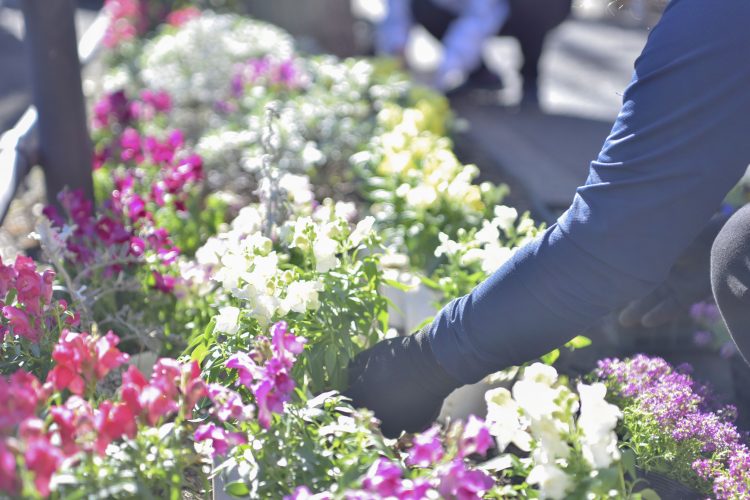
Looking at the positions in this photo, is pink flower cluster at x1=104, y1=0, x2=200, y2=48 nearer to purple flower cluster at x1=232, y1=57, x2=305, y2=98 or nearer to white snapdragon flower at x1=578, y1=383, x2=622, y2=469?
purple flower cluster at x1=232, y1=57, x2=305, y2=98

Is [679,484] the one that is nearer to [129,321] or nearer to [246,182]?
[129,321]

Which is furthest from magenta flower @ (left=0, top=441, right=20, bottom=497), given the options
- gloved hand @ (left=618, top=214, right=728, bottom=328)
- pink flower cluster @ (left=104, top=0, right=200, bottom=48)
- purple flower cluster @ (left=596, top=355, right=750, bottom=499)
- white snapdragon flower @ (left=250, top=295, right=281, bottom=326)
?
pink flower cluster @ (left=104, top=0, right=200, bottom=48)

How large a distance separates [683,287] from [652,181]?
3.07 ft

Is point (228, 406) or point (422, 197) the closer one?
point (228, 406)

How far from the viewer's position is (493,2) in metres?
6.65

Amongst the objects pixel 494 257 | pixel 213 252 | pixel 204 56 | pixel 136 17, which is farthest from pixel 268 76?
pixel 136 17

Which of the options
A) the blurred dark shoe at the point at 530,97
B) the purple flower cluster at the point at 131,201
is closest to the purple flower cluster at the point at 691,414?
the purple flower cluster at the point at 131,201

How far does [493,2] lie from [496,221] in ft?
14.4

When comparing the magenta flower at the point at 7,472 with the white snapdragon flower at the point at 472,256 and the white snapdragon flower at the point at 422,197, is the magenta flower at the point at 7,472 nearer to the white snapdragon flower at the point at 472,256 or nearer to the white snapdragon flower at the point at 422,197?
the white snapdragon flower at the point at 472,256

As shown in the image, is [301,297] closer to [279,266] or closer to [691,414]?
[279,266]

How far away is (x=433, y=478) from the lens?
1.66m

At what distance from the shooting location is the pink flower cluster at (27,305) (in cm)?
203

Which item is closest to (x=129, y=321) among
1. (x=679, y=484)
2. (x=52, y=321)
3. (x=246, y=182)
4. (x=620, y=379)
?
(x=52, y=321)

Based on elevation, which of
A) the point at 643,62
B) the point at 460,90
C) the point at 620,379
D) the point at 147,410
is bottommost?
the point at 460,90
